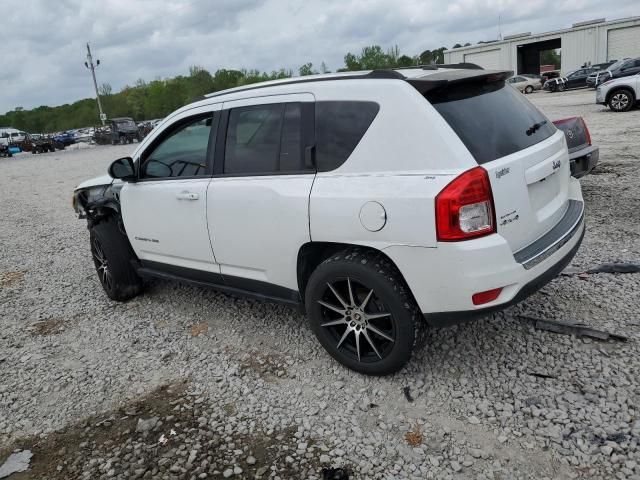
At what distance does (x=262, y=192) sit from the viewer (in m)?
3.44

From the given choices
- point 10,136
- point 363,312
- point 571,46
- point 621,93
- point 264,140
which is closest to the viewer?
point 363,312

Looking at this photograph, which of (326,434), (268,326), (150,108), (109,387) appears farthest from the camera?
(150,108)

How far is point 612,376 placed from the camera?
10.1 ft

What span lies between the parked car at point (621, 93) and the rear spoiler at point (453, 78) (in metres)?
14.8

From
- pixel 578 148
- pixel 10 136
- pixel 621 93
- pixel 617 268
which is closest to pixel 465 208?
pixel 617 268

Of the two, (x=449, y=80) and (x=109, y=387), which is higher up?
(x=449, y=80)

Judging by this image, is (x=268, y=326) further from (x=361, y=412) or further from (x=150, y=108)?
(x=150, y=108)

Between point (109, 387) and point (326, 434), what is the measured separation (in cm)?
167

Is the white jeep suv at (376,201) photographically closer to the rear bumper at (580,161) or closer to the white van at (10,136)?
the rear bumper at (580,161)

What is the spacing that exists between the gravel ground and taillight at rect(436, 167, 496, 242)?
41.0 inches

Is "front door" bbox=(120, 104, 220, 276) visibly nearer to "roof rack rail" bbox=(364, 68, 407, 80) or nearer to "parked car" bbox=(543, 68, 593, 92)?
"roof rack rail" bbox=(364, 68, 407, 80)

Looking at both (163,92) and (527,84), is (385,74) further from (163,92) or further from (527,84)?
(163,92)

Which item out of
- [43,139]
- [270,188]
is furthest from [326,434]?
[43,139]

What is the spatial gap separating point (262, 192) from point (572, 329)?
233 centimetres
